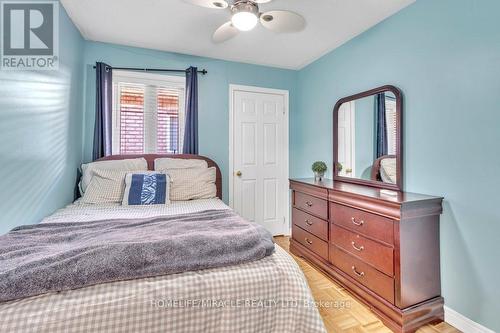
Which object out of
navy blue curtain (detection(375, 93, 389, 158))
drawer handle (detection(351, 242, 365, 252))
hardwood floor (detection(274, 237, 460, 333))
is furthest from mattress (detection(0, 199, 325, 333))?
navy blue curtain (detection(375, 93, 389, 158))

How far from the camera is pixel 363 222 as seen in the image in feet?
6.46

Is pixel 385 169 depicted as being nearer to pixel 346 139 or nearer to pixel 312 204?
pixel 346 139

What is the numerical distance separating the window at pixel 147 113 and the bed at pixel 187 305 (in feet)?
7.25

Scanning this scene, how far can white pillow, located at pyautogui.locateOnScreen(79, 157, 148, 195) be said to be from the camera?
240cm

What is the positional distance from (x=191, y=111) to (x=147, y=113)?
514 mm

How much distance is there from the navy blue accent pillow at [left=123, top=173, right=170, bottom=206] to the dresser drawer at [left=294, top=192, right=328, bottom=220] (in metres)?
1.43

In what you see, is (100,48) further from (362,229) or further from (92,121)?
(362,229)

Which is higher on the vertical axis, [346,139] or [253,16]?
[253,16]

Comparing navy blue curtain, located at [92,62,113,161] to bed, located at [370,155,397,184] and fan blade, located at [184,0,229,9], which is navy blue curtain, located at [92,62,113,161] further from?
bed, located at [370,155,397,184]

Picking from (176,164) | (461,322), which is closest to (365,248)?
(461,322)

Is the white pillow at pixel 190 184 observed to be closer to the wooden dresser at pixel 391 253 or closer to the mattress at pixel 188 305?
the wooden dresser at pixel 391 253

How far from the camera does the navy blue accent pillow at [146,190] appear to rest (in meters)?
2.22

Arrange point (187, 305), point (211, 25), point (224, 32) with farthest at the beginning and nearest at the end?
1. point (211, 25)
2. point (224, 32)
3. point (187, 305)

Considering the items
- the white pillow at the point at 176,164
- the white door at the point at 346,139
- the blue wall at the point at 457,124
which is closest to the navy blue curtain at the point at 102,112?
the white pillow at the point at 176,164
